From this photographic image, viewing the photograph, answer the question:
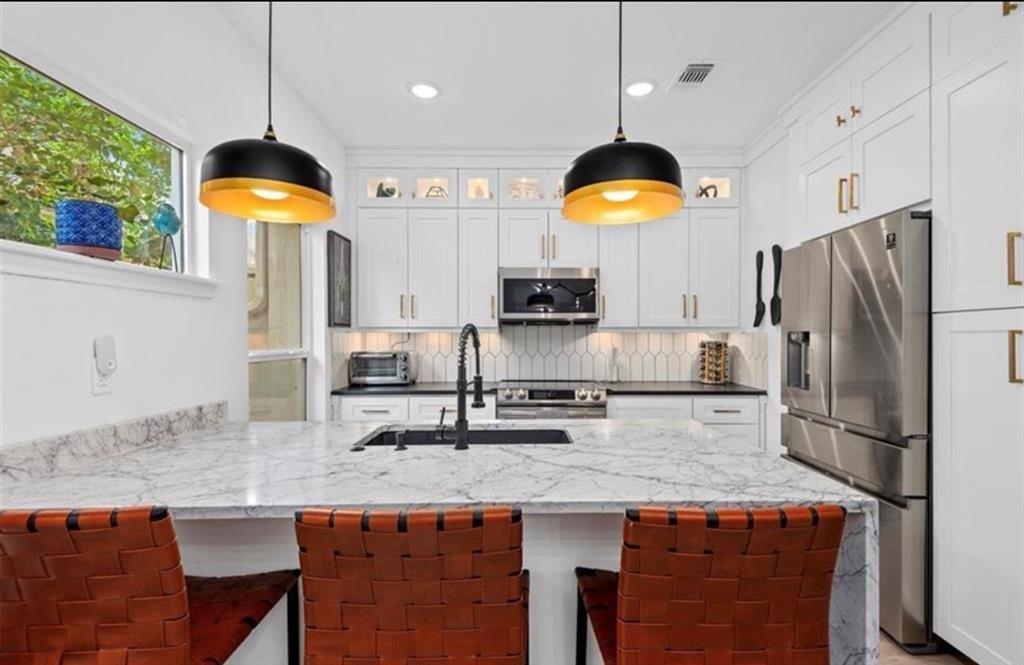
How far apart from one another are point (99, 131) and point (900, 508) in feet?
10.4

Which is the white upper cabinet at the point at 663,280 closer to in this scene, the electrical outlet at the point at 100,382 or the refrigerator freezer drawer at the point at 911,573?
the refrigerator freezer drawer at the point at 911,573

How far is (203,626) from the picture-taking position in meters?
1.08

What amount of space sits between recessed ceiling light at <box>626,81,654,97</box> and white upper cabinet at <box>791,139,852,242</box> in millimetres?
944

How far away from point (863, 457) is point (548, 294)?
6.99 ft

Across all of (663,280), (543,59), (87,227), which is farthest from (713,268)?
(87,227)

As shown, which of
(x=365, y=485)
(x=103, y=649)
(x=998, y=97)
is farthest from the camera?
(x=998, y=97)

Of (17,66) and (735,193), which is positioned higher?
(735,193)

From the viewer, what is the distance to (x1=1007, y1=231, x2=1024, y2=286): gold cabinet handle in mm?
1603

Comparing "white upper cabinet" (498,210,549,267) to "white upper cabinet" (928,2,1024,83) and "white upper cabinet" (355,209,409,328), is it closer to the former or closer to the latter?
"white upper cabinet" (355,209,409,328)

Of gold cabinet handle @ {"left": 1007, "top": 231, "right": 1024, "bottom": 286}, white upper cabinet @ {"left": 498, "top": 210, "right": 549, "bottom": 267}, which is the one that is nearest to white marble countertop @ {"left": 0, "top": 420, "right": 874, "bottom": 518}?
gold cabinet handle @ {"left": 1007, "top": 231, "right": 1024, "bottom": 286}

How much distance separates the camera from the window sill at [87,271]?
1301 mm

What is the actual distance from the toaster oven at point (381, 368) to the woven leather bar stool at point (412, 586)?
286cm

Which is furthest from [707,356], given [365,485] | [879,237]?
[365,485]

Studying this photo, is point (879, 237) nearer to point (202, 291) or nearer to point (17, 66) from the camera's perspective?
point (202, 291)
